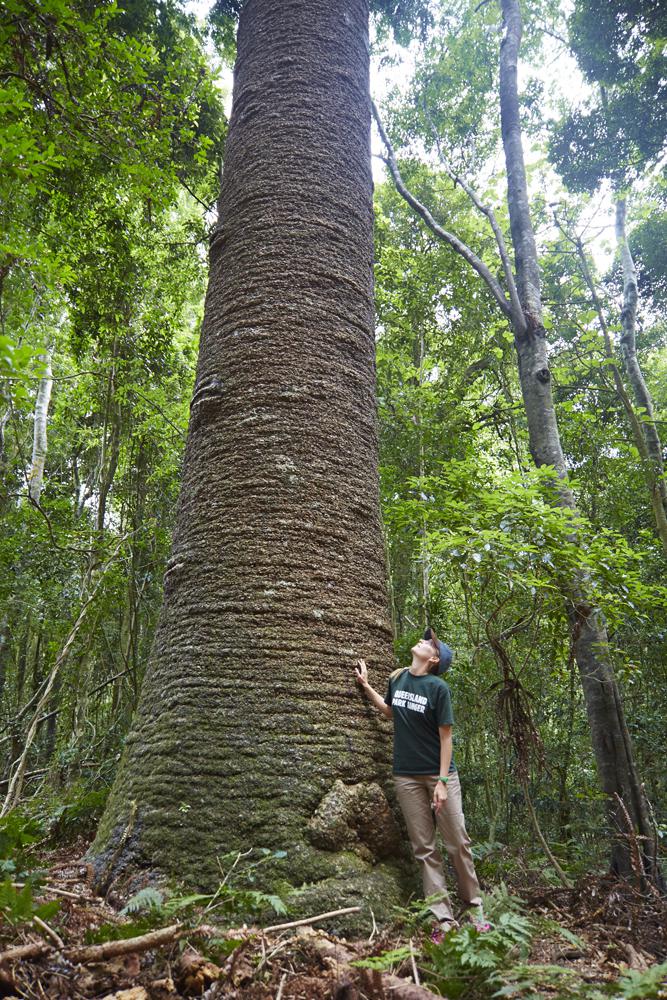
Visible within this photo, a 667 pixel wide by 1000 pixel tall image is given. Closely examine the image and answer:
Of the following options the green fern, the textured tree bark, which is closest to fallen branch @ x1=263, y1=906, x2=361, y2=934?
the green fern

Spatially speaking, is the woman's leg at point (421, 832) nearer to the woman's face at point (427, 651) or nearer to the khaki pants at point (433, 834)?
the khaki pants at point (433, 834)

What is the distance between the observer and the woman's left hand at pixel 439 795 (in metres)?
2.84

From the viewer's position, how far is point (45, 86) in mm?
4414

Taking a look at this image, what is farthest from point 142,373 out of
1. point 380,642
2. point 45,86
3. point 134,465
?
point 380,642

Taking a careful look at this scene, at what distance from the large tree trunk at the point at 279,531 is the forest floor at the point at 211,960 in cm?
22

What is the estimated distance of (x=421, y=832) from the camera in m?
2.67

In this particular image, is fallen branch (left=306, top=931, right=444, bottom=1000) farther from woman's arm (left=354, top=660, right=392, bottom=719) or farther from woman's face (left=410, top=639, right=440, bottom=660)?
woman's face (left=410, top=639, right=440, bottom=660)

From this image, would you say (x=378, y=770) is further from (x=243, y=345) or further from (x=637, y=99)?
(x=637, y=99)

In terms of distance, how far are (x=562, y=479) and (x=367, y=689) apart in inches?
129

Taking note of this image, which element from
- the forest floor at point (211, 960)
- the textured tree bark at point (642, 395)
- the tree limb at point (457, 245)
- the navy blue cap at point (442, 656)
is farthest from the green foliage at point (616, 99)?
the forest floor at point (211, 960)

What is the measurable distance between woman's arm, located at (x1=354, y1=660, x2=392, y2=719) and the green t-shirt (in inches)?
3.5

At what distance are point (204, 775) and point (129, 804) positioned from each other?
353mm

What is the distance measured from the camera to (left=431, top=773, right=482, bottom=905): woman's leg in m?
2.93

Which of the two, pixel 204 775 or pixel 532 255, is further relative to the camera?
pixel 532 255
